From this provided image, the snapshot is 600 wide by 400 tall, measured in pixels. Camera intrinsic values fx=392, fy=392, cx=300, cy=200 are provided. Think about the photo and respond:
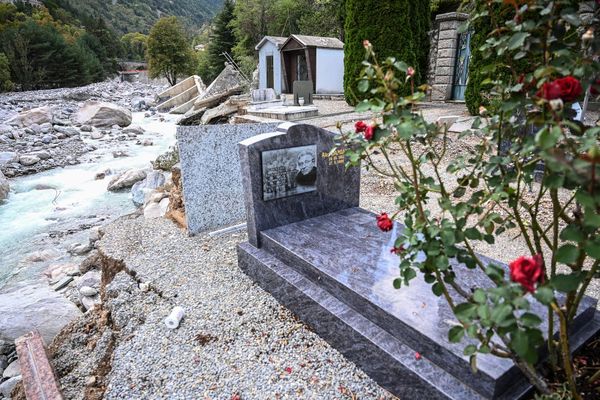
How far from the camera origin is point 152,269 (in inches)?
149

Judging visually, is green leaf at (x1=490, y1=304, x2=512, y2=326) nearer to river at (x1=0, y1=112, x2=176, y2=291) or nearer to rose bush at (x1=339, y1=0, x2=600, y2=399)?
rose bush at (x1=339, y1=0, x2=600, y2=399)

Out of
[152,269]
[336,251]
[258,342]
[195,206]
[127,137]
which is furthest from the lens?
[127,137]

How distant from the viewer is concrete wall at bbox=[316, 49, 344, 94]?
17.3m

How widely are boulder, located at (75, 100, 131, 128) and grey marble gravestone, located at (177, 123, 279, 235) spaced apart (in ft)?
55.5

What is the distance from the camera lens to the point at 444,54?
11375 millimetres

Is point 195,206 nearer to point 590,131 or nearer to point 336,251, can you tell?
point 336,251

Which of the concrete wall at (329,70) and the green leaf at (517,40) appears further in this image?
the concrete wall at (329,70)

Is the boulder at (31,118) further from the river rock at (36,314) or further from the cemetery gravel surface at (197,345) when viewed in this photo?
the cemetery gravel surface at (197,345)

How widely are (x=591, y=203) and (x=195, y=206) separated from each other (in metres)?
4.01

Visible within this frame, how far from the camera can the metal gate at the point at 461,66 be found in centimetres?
1109

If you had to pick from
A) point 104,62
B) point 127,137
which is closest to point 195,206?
point 127,137

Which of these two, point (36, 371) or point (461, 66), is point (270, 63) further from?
point (36, 371)

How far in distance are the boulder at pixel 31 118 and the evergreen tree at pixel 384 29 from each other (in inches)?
555

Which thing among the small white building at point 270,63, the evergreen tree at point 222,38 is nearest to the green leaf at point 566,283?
the small white building at point 270,63
